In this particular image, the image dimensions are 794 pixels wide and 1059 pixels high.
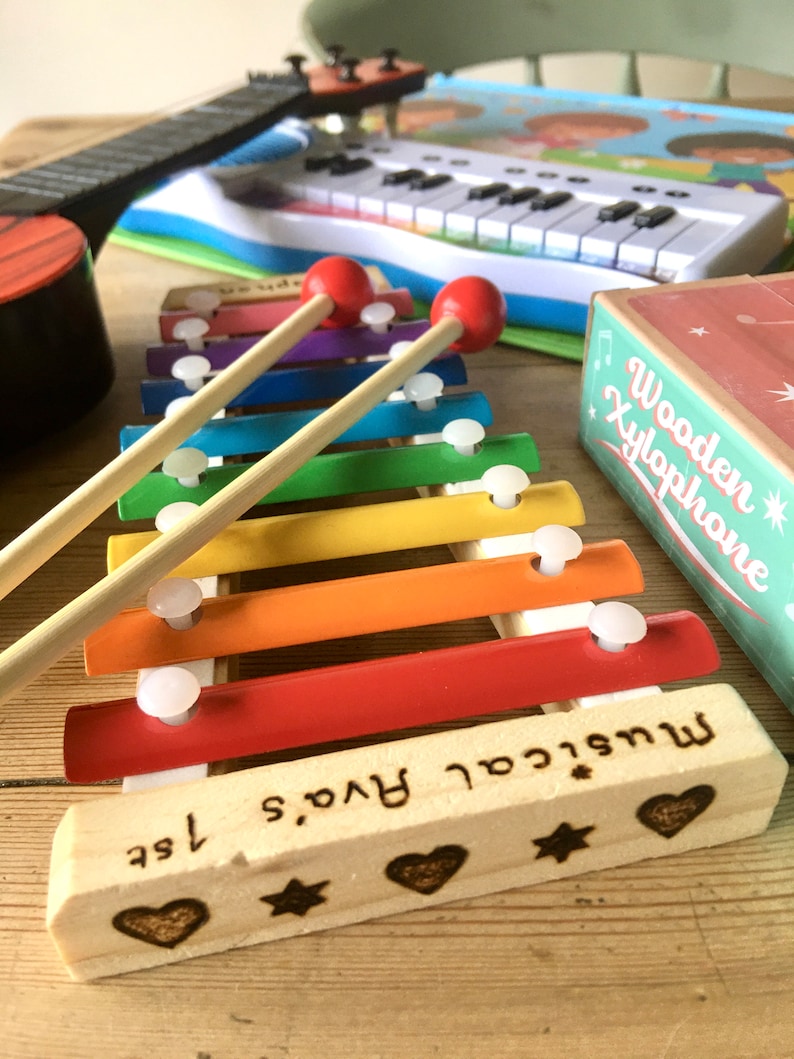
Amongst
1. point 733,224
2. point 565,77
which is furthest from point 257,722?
point 565,77

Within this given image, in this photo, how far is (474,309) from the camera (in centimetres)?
64

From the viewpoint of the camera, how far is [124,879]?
0.32m

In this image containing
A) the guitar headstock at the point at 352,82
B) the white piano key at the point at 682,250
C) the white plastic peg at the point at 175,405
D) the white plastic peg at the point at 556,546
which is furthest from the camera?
the guitar headstock at the point at 352,82

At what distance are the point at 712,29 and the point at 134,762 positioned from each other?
4.49 ft

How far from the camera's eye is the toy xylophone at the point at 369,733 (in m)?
0.34

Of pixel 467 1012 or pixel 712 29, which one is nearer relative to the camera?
pixel 467 1012

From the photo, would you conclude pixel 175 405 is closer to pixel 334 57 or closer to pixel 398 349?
pixel 398 349

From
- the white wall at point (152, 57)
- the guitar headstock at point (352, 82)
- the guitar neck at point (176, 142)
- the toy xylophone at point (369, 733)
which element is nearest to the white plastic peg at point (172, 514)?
the toy xylophone at point (369, 733)

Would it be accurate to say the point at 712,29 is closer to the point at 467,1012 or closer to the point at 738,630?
the point at 738,630

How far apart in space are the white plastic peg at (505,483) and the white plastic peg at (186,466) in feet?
0.56

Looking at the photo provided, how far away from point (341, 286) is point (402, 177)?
0.76 ft

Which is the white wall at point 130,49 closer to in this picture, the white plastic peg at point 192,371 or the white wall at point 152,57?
the white wall at point 152,57

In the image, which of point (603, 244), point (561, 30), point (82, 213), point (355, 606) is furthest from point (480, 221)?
point (561, 30)

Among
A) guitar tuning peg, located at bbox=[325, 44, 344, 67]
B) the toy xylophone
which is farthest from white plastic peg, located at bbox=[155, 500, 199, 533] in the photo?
guitar tuning peg, located at bbox=[325, 44, 344, 67]
